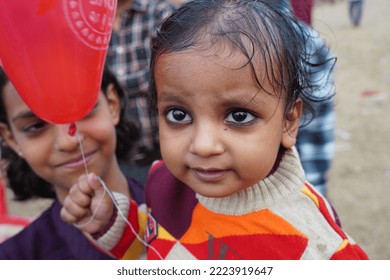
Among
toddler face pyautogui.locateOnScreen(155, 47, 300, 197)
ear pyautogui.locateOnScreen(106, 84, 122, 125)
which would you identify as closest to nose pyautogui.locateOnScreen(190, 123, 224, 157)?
toddler face pyautogui.locateOnScreen(155, 47, 300, 197)

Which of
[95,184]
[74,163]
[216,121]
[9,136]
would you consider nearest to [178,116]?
[216,121]

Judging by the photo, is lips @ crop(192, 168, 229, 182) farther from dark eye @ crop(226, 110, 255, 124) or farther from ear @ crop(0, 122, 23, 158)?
ear @ crop(0, 122, 23, 158)

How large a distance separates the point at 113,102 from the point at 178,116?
0.67 meters

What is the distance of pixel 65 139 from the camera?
1292 millimetres

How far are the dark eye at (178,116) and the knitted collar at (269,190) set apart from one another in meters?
0.23

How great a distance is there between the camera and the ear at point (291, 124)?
1024 millimetres

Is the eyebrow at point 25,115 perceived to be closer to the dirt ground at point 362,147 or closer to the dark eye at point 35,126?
the dark eye at point 35,126

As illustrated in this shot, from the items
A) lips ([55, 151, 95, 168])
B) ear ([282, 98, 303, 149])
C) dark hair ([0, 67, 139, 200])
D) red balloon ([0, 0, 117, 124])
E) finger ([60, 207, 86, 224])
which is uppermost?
red balloon ([0, 0, 117, 124])

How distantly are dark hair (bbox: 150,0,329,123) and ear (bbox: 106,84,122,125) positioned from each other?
1.75 ft

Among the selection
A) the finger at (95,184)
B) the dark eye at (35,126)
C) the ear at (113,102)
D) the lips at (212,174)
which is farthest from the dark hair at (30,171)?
the lips at (212,174)

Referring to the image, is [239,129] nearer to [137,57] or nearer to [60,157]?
[60,157]

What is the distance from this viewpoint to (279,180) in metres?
1.04

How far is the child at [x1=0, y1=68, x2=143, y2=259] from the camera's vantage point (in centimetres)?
134
